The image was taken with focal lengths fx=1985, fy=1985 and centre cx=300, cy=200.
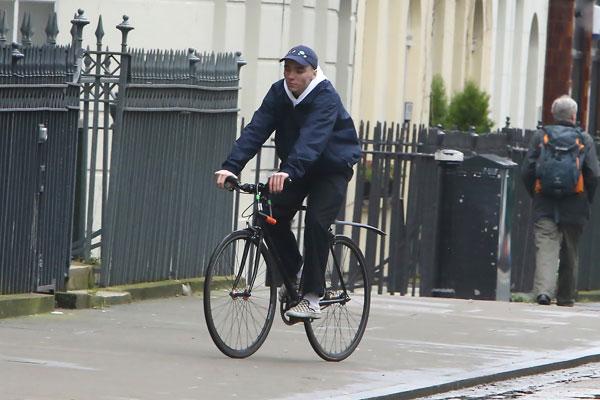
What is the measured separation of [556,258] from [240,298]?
638cm

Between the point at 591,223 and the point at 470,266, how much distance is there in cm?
318

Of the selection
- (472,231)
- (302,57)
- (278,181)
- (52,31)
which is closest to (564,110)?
(472,231)

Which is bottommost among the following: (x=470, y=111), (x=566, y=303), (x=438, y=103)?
(x=566, y=303)

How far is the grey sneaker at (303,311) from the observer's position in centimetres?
1075

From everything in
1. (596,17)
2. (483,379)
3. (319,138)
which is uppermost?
(596,17)

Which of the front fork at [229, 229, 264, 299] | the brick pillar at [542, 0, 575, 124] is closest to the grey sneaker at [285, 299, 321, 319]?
the front fork at [229, 229, 264, 299]

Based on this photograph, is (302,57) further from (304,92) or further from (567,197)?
(567,197)

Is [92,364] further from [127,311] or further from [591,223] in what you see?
[591,223]

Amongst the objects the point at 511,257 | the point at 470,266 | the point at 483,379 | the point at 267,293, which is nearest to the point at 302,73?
the point at 267,293

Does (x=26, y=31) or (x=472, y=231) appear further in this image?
(x=472, y=231)

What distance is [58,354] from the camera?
10.4 m

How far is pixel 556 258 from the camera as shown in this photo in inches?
651

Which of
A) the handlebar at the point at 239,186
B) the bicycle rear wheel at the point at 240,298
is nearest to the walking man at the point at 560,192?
the bicycle rear wheel at the point at 240,298

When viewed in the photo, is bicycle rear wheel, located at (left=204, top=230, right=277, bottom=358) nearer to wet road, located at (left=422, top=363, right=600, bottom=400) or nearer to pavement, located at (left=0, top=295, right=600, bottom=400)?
pavement, located at (left=0, top=295, right=600, bottom=400)
